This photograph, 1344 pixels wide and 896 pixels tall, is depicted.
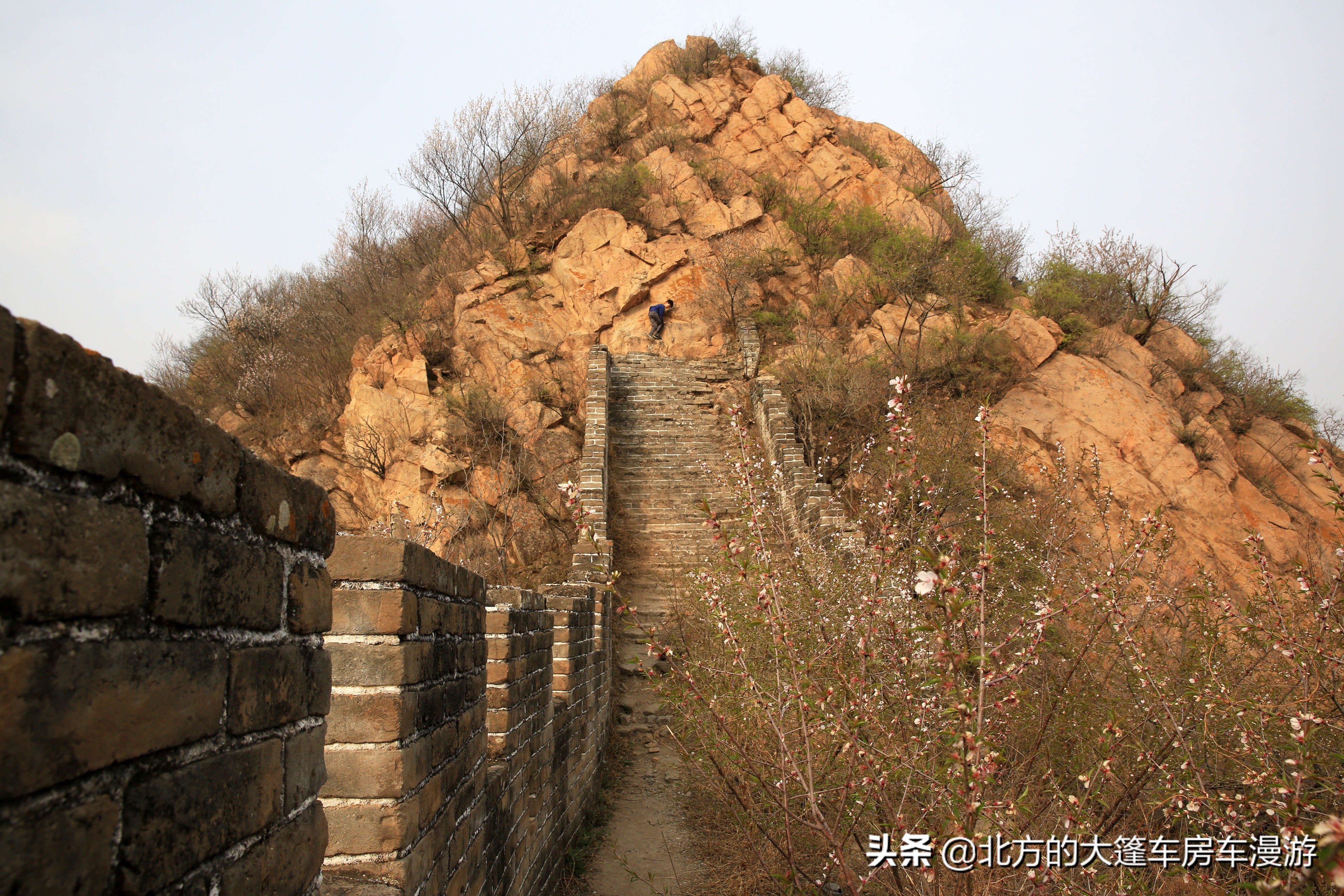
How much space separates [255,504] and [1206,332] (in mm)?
21839

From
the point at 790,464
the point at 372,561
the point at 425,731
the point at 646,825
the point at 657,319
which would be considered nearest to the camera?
the point at 372,561

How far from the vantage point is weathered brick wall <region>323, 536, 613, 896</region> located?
6.20 feet

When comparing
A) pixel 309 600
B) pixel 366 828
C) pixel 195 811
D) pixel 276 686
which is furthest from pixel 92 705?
pixel 366 828

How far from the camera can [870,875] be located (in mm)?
3117

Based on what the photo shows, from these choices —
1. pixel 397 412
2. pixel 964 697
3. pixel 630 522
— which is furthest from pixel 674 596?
pixel 964 697

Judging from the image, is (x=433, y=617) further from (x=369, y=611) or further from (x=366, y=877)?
(x=366, y=877)

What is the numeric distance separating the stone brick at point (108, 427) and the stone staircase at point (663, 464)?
9296 millimetres

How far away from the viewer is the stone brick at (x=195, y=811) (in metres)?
0.86

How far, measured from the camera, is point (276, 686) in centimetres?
125

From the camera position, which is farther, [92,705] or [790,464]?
[790,464]

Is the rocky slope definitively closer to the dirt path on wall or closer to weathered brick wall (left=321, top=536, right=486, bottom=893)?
the dirt path on wall

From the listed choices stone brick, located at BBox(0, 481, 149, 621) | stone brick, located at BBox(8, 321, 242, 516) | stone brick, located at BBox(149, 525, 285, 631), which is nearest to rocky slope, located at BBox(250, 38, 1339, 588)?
stone brick, located at BBox(149, 525, 285, 631)

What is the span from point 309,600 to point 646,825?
5985mm

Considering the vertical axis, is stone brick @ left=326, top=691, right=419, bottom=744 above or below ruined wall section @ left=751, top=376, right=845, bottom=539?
below
